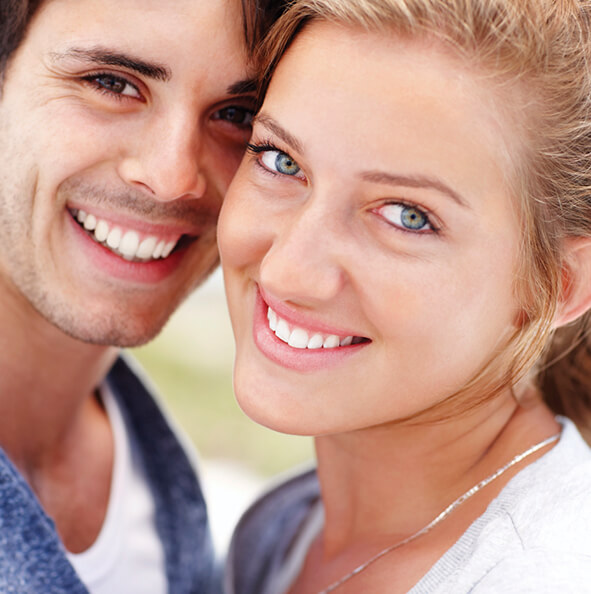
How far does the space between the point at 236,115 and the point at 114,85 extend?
0.82 ft

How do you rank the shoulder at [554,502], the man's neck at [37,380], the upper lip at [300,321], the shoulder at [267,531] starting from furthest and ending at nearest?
the shoulder at [267,531] < the man's neck at [37,380] < the upper lip at [300,321] < the shoulder at [554,502]

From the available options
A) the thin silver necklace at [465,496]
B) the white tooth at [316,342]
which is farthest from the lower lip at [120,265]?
the thin silver necklace at [465,496]

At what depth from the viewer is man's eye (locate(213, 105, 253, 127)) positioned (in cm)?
171

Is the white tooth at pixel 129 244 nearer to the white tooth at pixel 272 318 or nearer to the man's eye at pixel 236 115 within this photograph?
the man's eye at pixel 236 115

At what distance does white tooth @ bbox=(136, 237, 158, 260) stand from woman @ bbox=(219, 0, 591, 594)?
0.34m

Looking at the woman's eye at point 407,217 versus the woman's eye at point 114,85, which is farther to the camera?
the woman's eye at point 114,85

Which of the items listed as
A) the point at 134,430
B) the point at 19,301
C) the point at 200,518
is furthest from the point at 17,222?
the point at 200,518

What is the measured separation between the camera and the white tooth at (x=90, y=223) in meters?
1.80

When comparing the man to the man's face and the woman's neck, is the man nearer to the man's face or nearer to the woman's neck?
the man's face

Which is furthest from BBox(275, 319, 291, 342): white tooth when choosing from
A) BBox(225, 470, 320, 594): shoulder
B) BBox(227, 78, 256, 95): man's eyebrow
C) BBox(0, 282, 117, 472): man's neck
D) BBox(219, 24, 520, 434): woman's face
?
BBox(225, 470, 320, 594): shoulder

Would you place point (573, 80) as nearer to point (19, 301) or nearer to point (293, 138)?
point (293, 138)

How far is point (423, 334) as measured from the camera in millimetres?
1348

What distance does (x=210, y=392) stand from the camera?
487 centimetres

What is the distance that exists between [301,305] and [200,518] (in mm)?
944
